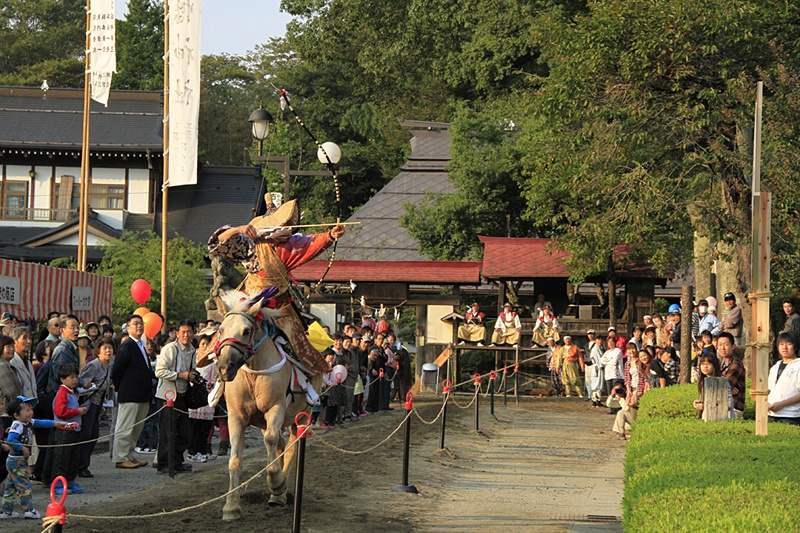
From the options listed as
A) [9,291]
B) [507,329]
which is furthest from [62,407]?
[507,329]

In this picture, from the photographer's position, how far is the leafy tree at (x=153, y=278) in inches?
998

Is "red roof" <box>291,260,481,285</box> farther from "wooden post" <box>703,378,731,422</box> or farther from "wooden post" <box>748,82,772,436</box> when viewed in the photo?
"wooden post" <box>748,82,772,436</box>

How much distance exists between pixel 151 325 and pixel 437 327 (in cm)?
1380

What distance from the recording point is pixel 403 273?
25.6 m

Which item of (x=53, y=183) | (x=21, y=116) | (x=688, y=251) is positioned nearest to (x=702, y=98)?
(x=688, y=251)

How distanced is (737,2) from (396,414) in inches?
477

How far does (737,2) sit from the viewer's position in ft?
56.0

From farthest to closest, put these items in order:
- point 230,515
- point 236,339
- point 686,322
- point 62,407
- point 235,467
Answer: point 686,322, point 62,407, point 235,467, point 230,515, point 236,339

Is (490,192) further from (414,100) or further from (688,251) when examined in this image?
(414,100)

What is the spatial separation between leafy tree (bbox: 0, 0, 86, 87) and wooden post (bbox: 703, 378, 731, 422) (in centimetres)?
4358

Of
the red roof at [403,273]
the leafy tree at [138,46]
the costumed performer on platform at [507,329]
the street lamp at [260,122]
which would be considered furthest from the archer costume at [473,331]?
the leafy tree at [138,46]

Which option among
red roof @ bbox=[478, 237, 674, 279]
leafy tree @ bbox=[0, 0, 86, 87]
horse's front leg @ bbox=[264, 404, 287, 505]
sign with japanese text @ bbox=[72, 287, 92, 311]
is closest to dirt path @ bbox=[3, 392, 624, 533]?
horse's front leg @ bbox=[264, 404, 287, 505]

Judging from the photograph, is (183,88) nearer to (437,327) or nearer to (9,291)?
(9,291)

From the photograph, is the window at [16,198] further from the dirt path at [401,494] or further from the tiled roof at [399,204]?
the dirt path at [401,494]
